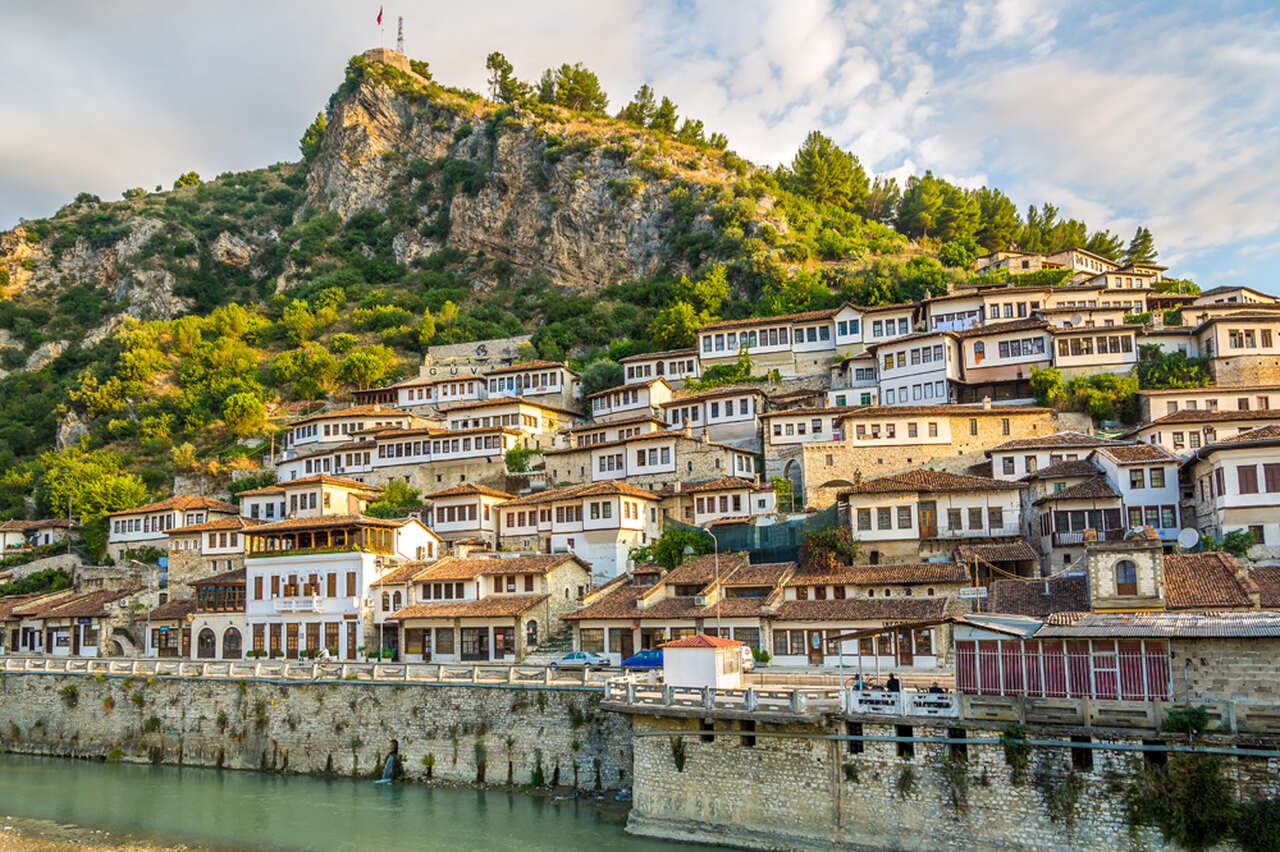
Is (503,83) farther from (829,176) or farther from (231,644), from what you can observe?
(231,644)

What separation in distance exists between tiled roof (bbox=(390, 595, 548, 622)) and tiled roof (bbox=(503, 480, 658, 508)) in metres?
8.05

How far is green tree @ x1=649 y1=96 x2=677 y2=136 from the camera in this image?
4535 inches

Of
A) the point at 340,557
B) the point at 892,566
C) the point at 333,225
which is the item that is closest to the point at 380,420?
the point at 340,557

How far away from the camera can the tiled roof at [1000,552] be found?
117 feet

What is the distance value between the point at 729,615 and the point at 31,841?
2285 centimetres

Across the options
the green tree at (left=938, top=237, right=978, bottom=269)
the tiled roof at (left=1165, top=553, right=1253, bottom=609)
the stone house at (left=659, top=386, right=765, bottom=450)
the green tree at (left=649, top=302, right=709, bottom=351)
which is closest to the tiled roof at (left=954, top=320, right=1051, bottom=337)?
the stone house at (left=659, top=386, right=765, bottom=450)

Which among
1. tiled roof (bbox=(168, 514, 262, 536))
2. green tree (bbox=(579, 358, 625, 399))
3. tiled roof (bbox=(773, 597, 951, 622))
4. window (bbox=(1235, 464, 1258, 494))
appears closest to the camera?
tiled roof (bbox=(773, 597, 951, 622))

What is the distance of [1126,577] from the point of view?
23.8 m

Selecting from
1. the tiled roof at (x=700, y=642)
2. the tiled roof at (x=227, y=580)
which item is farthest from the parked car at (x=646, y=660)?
the tiled roof at (x=227, y=580)

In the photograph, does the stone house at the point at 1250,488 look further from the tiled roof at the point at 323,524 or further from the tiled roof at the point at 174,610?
the tiled roof at the point at 174,610

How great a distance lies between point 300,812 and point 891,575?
22267 millimetres

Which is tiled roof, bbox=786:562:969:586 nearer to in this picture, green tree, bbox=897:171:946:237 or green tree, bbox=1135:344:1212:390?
green tree, bbox=1135:344:1212:390

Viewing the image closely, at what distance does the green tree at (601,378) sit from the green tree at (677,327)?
4590mm

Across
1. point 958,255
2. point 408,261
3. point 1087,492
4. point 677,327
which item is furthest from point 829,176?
point 1087,492
